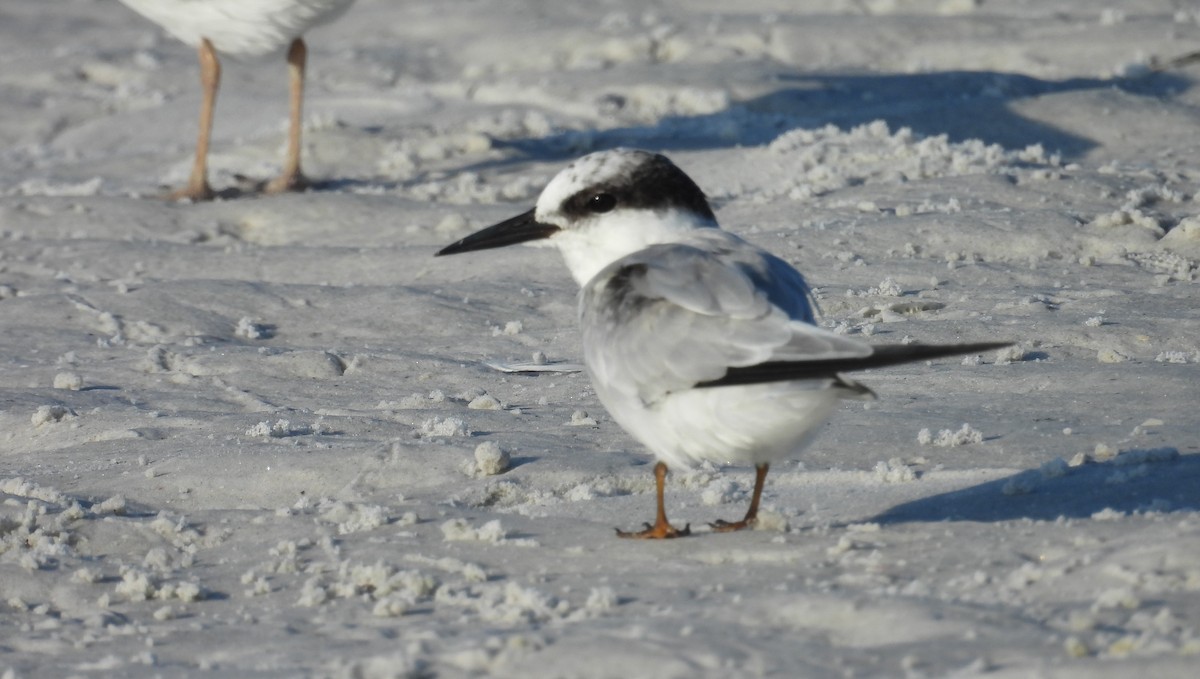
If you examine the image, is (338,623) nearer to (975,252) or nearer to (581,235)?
(581,235)

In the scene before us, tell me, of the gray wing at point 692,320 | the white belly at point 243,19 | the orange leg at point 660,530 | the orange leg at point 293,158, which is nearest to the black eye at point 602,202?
the gray wing at point 692,320

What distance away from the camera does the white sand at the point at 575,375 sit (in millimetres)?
2918

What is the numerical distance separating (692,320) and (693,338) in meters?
0.05

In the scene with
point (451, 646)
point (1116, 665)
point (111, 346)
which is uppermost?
point (1116, 665)

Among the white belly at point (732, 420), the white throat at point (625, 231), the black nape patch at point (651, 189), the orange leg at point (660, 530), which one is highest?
the black nape patch at point (651, 189)

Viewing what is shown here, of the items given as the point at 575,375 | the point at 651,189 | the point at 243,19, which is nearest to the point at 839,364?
the point at 651,189

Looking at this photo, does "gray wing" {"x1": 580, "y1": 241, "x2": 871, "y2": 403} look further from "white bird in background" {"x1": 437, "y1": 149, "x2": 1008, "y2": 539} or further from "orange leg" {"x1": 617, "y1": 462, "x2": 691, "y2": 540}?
"orange leg" {"x1": 617, "y1": 462, "x2": 691, "y2": 540}

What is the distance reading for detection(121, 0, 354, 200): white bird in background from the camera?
24.0 ft

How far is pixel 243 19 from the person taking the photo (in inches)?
298

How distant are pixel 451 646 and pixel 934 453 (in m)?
1.53

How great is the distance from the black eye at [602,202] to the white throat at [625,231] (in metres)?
0.02

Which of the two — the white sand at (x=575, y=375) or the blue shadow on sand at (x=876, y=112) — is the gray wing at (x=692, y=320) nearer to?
the white sand at (x=575, y=375)

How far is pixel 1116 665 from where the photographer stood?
2.43 m

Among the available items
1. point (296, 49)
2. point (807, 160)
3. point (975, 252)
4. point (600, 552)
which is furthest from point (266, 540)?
point (296, 49)
